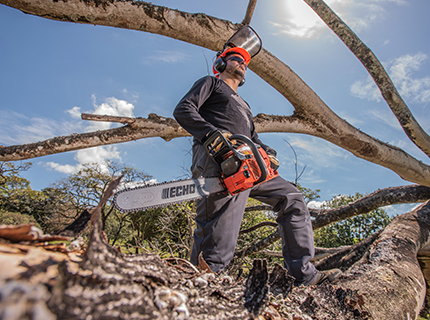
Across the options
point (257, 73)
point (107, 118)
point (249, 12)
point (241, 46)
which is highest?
point (249, 12)

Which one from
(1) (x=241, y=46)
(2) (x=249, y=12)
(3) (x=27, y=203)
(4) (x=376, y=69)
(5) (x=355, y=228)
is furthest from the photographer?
(3) (x=27, y=203)

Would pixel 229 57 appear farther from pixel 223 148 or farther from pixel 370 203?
pixel 370 203

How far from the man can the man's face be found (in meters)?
0.22

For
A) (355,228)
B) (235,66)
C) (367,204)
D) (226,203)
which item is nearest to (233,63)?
(235,66)

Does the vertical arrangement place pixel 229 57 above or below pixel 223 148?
above

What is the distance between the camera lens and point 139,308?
1.46 feet

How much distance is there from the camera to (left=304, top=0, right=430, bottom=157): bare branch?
314cm

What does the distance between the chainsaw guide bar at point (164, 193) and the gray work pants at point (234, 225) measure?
13cm

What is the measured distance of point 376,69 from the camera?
3422mm

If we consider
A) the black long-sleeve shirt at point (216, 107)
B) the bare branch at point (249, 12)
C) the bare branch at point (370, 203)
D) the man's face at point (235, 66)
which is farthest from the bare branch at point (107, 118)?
the bare branch at point (370, 203)

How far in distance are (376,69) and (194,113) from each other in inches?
121

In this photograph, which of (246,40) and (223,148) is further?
(246,40)

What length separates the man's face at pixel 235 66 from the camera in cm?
259

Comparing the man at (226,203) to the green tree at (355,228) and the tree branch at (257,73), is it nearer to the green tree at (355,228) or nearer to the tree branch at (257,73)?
the tree branch at (257,73)
